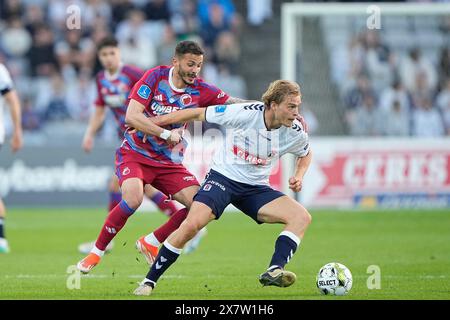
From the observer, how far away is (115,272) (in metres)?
10.1

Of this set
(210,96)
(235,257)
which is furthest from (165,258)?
(235,257)

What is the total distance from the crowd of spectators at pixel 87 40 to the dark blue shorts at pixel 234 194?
12048 millimetres

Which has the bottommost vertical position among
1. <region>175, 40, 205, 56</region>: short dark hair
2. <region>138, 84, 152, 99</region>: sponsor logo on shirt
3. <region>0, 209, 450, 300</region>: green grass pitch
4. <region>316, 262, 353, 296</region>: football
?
<region>0, 209, 450, 300</region>: green grass pitch

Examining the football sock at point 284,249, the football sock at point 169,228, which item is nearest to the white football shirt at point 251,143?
the football sock at point 284,249

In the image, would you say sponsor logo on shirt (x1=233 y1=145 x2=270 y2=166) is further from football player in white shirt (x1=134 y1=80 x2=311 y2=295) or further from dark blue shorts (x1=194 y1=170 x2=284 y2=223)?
dark blue shorts (x1=194 y1=170 x2=284 y2=223)

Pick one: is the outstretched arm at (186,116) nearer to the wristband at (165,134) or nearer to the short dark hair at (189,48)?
the wristband at (165,134)

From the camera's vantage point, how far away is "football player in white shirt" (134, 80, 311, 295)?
8.17 m

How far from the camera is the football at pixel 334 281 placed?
27.0ft

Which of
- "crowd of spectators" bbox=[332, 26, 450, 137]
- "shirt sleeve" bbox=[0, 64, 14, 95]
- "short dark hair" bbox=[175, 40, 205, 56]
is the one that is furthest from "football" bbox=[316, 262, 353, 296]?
"crowd of spectators" bbox=[332, 26, 450, 137]

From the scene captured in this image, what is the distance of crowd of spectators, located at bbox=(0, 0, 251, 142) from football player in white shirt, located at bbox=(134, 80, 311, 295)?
Answer: 12.0m

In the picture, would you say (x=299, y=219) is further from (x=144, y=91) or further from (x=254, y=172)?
(x=144, y=91)

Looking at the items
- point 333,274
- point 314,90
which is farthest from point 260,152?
point 314,90

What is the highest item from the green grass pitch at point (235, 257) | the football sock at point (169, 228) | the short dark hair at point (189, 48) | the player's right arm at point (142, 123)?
the short dark hair at point (189, 48)
